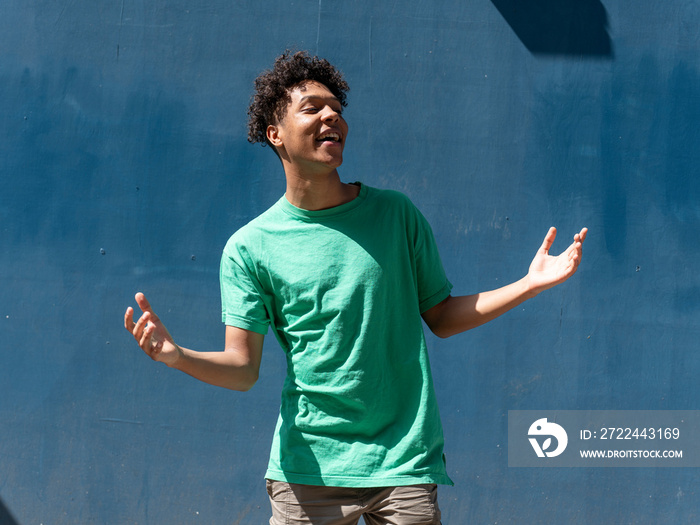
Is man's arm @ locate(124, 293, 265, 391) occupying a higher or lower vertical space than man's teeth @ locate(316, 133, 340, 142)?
lower

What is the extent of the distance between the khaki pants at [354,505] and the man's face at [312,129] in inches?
37.1

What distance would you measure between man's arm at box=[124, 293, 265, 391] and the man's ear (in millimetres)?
593

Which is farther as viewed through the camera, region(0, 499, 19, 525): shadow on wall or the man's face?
region(0, 499, 19, 525): shadow on wall

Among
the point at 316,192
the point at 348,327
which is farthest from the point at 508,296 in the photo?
the point at 316,192

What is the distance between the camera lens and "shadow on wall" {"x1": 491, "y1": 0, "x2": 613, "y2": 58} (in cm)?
371

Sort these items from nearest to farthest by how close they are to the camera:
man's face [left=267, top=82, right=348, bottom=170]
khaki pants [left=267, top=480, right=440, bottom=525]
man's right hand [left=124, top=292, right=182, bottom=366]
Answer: man's right hand [left=124, top=292, right=182, bottom=366]
khaki pants [left=267, top=480, right=440, bottom=525]
man's face [left=267, top=82, right=348, bottom=170]

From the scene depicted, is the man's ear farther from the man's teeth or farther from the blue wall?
the blue wall

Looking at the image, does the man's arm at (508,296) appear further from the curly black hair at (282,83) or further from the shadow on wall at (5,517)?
the shadow on wall at (5,517)

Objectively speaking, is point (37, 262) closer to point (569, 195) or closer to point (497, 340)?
point (497, 340)

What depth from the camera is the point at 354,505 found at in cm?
224

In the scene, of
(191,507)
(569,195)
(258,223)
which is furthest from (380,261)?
(191,507)

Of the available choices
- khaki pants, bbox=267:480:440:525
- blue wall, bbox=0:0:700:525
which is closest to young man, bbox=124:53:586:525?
khaki pants, bbox=267:480:440:525

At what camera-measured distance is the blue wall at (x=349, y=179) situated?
369cm

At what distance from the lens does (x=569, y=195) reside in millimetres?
3760
